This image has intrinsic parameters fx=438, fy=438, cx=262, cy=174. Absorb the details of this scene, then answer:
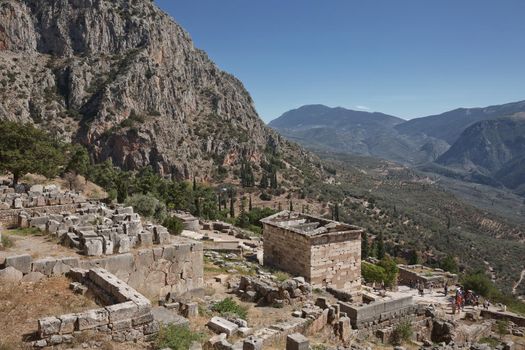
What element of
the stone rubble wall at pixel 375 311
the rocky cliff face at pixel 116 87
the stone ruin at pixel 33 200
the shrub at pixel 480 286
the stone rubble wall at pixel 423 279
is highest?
the rocky cliff face at pixel 116 87

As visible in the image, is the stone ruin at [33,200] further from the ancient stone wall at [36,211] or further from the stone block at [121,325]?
the stone block at [121,325]

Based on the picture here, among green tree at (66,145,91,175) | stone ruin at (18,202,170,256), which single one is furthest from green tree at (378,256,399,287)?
green tree at (66,145,91,175)

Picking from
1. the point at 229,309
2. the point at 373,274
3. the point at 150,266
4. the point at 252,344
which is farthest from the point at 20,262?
the point at 373,274

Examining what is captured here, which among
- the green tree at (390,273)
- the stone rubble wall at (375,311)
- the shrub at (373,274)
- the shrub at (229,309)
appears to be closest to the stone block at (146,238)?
the shrub at (229,309)

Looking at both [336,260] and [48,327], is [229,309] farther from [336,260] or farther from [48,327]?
[336,260]

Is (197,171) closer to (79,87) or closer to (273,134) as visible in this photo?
(79,87)

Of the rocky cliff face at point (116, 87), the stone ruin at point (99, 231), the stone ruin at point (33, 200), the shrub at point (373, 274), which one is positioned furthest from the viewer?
the rocky cliff face at point (116, 87)

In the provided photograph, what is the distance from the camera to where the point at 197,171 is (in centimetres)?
9719

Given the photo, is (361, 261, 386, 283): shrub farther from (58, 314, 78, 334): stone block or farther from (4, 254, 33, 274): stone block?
(58, 314, 78, 334): stone block

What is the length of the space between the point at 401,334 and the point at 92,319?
11.3m

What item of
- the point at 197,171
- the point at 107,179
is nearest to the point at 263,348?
the point at 107,179

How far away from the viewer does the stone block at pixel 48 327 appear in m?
7.47

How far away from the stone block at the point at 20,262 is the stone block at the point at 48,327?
3080 millimetres

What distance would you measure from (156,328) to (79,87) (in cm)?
9275
